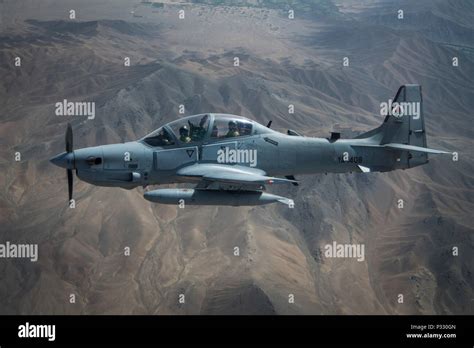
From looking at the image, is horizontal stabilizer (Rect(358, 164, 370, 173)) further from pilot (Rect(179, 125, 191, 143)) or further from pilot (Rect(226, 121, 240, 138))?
pilot (Rect(179, 125, 191, 143))

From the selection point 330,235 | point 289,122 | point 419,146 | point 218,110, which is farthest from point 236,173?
point 289,122

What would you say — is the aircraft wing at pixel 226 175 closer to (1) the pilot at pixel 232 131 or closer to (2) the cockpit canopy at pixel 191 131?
(2) the cockpit canopy at pixel 191 131

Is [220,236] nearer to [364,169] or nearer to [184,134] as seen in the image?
[364,169]

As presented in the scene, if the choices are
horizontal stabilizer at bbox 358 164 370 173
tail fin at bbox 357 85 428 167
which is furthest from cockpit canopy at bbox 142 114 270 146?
tail fin at bbox 357 85 428 167

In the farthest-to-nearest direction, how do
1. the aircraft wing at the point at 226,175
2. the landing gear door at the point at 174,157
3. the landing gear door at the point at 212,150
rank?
1. the landing gear door at the point at 212,150
2. the landing gear door at the point at 174,157
3. the aircraft wing at the point at 226,175

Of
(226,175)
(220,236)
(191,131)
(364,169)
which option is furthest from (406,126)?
(220,236)

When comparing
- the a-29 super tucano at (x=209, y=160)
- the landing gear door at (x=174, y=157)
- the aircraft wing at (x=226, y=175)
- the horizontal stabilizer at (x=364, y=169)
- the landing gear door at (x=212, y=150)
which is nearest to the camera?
the aircraft wing at (x=226, y=175)

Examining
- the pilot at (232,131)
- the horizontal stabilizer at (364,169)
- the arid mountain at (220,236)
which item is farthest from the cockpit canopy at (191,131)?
the arid mountain at (220,236)
